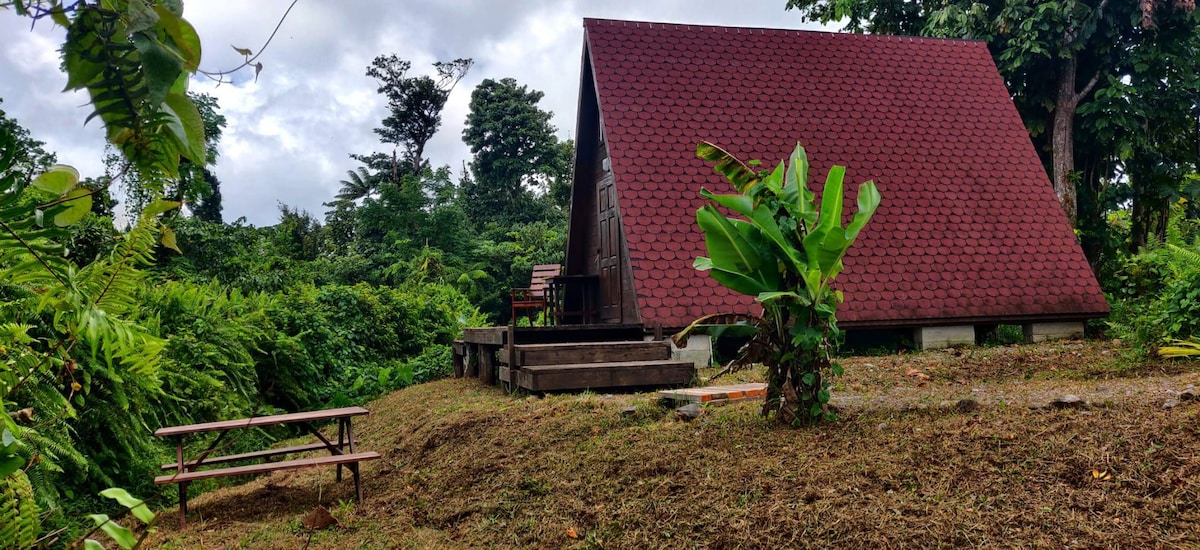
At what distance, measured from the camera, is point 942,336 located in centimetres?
1119

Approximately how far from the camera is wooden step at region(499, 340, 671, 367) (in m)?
8.24

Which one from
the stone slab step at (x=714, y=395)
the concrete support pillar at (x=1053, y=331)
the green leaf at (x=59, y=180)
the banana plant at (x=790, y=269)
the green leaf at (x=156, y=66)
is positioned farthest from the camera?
the concrete support pillar at (x=1053, y=331)

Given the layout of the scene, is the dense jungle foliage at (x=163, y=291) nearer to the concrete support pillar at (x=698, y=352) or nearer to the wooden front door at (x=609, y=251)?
the wooden front door at (x=609, y=251)

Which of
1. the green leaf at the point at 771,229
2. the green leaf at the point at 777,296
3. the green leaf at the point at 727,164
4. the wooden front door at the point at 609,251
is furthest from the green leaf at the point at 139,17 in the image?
the wooden front door at the point at 609,251

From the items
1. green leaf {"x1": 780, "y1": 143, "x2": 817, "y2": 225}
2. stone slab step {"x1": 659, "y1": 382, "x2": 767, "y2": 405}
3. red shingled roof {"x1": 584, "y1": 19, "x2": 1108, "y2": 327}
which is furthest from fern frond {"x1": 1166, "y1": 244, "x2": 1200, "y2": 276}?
green leaf {"x1": 780, "y1": 143, "x2": 817, "y2": 225}

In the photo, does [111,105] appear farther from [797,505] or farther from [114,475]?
[114,475]

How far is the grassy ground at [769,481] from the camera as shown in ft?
11.3

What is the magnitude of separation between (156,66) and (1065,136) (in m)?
17.6

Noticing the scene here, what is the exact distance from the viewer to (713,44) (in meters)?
12.9

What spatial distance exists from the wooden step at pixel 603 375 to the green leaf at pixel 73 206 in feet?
22.7

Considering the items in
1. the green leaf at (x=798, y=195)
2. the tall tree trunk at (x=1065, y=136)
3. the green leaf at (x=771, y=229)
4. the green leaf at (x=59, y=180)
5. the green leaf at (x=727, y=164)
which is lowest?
the green leaf at (x=59, y=180)

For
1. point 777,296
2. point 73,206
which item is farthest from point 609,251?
point 73,206

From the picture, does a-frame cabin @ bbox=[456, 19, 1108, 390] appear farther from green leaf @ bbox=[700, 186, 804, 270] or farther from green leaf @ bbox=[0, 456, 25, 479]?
green leaf @ bbox=[0, 456, 25, 479]

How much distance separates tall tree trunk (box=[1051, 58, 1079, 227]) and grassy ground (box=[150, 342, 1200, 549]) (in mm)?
9458
